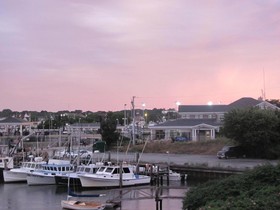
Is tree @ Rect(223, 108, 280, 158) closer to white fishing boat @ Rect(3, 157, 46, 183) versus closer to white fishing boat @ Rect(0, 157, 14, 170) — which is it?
white fishing boat @ Rect(3, 157, 46, 183)

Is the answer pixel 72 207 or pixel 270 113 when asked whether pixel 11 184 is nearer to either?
pixel 72 207

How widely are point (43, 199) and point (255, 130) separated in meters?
30.4

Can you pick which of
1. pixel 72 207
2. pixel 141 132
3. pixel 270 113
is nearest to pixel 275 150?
pixel 270 113

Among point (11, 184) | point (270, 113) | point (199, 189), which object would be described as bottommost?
point (11, 184)

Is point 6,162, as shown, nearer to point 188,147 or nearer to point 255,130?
point 188,147

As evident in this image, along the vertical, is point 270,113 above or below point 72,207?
above

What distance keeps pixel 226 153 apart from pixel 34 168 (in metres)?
25.2

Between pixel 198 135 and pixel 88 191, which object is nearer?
pixel 88 191

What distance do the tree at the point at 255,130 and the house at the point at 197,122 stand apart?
1983 centimetres

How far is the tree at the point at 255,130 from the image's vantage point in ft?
190

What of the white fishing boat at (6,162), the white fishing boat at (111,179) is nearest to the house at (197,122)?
the white fishing boat at (111,179)

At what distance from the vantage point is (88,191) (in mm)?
44125

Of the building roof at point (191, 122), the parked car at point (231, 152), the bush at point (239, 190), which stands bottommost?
the parked car at point (231, 152)

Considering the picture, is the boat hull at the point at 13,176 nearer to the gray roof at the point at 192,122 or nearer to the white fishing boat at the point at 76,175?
the white fishing boat at the point at 76,175
